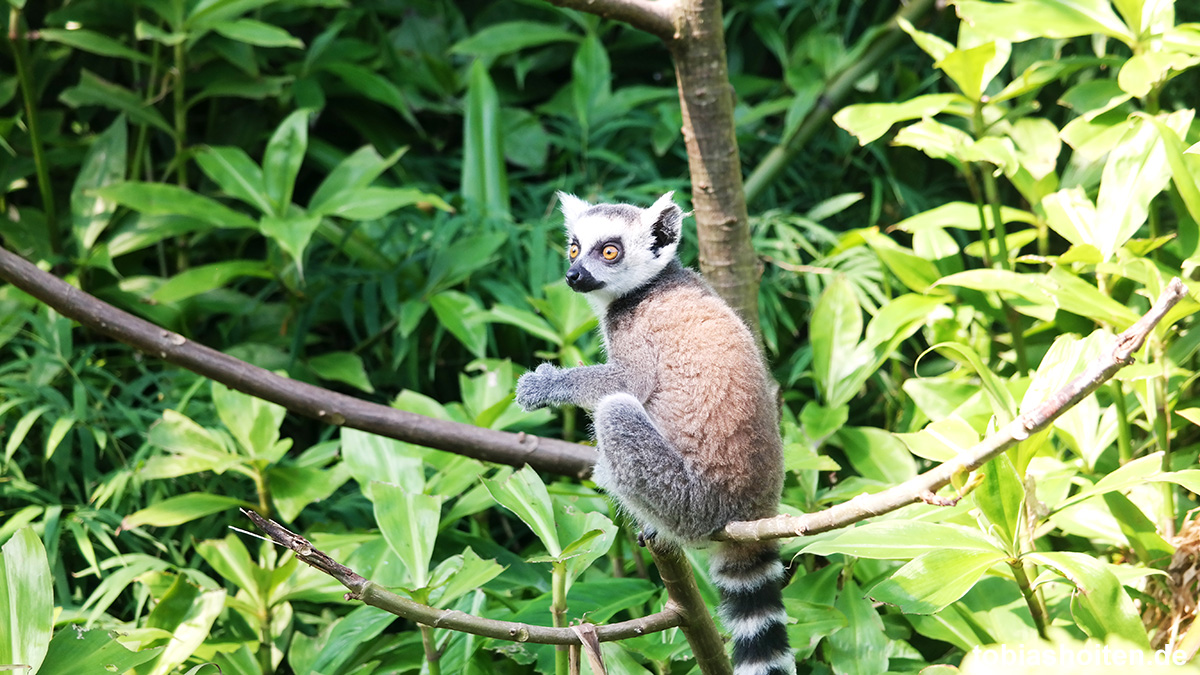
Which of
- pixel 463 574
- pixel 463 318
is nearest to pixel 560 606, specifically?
pixel 463 574

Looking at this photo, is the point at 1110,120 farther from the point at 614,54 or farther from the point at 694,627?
the point at 614,54

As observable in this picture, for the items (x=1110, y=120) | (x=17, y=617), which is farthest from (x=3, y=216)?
(x=1110, y=120)

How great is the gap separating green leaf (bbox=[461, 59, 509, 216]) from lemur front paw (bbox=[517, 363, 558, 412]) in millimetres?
1817

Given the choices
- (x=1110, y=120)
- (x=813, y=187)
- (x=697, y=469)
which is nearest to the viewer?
(x=697, y=469)

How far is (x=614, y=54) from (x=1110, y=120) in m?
2.48

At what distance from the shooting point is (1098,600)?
1.54m

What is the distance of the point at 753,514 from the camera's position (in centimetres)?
185

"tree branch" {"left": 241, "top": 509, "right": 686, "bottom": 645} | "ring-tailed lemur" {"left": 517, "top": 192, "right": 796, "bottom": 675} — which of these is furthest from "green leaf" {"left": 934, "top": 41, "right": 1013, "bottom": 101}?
"tree branch" {"left": 241, "top": 509, "right": 686, "bottom": 645}

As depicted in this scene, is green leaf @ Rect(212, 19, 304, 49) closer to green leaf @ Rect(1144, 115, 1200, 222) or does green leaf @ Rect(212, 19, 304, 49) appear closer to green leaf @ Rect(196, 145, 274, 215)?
green leaf @ Rect(196, 145, 274, 215)

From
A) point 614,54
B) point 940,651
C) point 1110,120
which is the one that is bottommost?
point 940,651

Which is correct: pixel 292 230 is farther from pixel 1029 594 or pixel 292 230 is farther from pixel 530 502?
pixel 1029 594

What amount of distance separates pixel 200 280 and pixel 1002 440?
2792 mm

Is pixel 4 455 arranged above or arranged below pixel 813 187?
below

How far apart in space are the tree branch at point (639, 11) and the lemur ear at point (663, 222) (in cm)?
42
